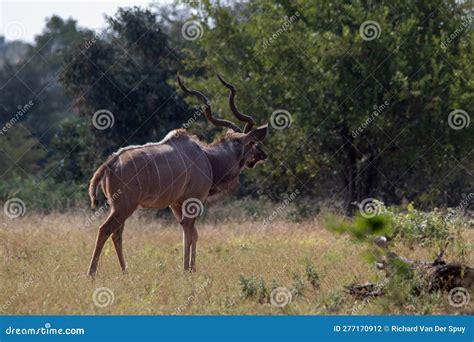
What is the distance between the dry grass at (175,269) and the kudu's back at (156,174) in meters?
0.83

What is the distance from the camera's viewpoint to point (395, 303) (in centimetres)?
772

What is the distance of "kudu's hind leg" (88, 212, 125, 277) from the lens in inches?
371

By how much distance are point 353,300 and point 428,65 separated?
9.29 m

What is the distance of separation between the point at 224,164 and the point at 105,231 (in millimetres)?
2619

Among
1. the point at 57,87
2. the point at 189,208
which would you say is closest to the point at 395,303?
the point at 189,208

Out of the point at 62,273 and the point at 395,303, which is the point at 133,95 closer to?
the point at 62,273

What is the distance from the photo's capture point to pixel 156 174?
32.9 ft

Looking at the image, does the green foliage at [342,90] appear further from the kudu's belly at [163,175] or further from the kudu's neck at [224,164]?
the kudu's belly at [163,175]

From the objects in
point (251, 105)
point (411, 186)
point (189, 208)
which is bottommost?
point (189, 208)

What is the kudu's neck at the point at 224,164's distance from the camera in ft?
38.1

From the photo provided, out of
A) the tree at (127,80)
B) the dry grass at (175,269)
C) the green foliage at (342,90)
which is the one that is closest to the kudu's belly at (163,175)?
the dry grass at (175,269)

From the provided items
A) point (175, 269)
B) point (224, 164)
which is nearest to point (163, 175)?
point (175, 269)

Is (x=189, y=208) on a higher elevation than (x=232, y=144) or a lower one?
lower

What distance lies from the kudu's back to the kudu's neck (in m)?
0.34
